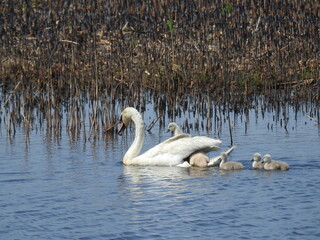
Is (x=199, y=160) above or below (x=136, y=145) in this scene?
below

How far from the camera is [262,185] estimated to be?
11.7 meters

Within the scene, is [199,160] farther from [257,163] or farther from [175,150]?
[257,163]

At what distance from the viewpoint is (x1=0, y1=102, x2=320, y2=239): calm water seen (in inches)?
374

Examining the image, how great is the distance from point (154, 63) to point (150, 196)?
965cm

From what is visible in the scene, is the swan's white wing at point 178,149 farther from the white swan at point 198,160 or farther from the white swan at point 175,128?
the white swan at point 175,128

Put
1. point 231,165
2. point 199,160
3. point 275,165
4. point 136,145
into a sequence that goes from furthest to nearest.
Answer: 1. point 136,145
2. point 199,160
3. point 231,165
4. point 275,165

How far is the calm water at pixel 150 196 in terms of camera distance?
951 cm

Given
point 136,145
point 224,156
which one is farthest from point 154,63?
point 224,156

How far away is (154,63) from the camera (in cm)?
2061

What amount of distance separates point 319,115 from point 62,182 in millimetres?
8352

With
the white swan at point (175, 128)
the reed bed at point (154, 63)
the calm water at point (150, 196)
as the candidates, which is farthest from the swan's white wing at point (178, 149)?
the reed bed at point (154, 63)

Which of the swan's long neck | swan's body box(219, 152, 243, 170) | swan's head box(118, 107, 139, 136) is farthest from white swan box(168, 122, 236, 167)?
swan's head box(118, 107, 139, 136)

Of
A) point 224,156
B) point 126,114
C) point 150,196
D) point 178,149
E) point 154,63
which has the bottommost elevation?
point 150,196

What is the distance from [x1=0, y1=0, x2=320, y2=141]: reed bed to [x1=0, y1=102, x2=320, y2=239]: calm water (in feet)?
7.63
